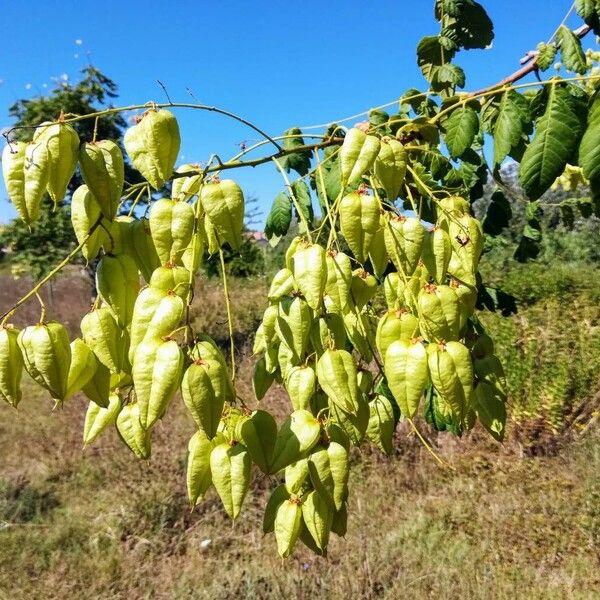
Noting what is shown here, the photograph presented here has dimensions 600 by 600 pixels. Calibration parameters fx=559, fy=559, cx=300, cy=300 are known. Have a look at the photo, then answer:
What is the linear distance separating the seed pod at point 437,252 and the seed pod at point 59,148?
0.66m

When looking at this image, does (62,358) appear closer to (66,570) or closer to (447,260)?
(447,260)

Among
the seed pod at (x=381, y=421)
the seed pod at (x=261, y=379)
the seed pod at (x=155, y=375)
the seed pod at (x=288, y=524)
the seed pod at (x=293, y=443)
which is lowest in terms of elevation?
the seed pod at (x=288, y=524)

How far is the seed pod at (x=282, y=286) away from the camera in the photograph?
1205 mm

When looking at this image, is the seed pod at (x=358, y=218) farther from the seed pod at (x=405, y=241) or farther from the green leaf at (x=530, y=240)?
the green leaf at (x=530, y=240)

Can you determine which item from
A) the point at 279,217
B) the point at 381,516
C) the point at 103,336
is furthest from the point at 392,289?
the point at 381,516

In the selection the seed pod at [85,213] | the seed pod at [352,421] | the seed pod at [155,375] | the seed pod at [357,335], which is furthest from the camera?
the seed pod at [357,335]

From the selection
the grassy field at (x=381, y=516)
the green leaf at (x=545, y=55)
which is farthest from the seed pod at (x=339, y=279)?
the grassy field at (x=381, y=516)

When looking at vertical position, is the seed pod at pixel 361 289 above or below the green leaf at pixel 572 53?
below

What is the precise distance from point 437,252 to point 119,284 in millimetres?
606

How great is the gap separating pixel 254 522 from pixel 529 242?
3704 mm

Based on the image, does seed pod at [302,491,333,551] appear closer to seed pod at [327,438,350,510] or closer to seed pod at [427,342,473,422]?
seed pod at [327,438,350,510]

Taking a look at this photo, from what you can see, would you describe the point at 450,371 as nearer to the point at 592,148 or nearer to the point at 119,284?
the point at 592,148

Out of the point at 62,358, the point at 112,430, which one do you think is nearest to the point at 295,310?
the point at 62,358

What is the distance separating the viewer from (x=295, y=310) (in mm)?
1089
